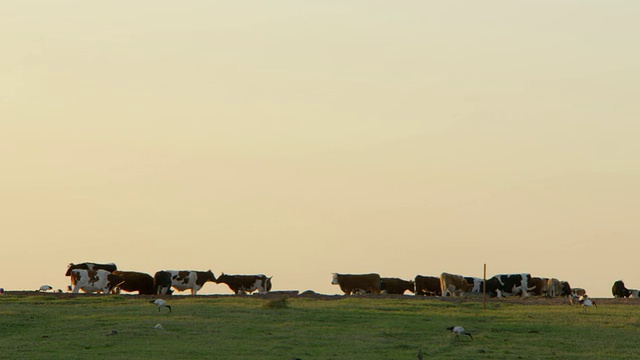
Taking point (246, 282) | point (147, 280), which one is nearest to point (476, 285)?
point (246, 282)

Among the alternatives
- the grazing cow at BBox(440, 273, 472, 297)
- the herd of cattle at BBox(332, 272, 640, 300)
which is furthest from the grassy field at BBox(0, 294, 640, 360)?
the herd of cattle at BBox(332, 272, 640, 300)

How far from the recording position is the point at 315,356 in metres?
37.0

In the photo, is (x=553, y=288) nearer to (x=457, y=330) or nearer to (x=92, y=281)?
(x=92, y=281)

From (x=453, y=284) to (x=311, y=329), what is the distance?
27.9 m

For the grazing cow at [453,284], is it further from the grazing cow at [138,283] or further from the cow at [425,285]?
the grazing cow at [138,283]

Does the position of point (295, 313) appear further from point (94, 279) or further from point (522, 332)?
point (94, 279)

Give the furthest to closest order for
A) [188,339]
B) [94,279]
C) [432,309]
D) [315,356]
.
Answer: [94,279]
[432,309]
[188,339]
[315,356]

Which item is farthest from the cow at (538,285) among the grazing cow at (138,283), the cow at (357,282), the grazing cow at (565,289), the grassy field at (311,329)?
the grazing cow at (138,283)

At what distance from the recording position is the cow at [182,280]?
6931cm

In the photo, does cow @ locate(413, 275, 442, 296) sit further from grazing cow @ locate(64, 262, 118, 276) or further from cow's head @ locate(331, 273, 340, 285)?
grazing cow @ locate(64, 262, 118, 276)

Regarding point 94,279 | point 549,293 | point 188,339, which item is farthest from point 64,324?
point 549,293

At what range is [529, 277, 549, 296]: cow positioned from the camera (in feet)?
240

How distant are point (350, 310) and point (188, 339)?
11418mm

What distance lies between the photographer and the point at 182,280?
2805 inches
